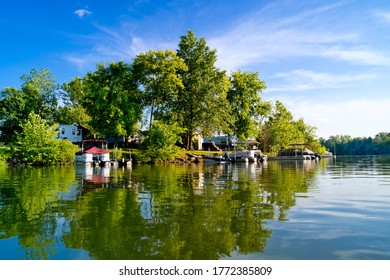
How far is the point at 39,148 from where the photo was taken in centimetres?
4194

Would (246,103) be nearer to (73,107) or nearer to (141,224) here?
(73,107)

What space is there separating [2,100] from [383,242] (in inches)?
3161

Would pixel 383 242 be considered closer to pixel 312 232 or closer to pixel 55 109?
pixel 312 232

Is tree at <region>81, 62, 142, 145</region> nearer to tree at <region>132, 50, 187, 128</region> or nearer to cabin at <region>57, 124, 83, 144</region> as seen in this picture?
tree at <region>132, 50, 187, 128</region>

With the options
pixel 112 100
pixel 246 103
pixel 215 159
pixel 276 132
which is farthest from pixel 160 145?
pixel 276 132

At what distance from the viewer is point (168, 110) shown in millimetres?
63719

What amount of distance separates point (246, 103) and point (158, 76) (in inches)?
991

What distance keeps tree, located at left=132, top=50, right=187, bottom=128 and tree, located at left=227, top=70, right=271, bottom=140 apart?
61.9ft

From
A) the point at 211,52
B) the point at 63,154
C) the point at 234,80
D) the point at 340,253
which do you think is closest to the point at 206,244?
the point at 340,253

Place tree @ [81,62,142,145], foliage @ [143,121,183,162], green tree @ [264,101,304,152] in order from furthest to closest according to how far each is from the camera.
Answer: green tree @ [264,101,304,152] < tree @ [81,62,142,145] < foliage @ [143,121,183,162]

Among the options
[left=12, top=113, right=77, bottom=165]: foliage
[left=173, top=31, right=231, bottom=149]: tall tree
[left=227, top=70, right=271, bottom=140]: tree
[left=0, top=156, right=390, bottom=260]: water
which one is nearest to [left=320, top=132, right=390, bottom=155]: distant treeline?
[left=227, top=70, right=271, bottom=140]: tree

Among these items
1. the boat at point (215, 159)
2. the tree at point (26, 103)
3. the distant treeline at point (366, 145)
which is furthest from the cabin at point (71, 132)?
the distant treeline at point (366, 145)

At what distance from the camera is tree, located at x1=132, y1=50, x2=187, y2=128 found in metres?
60.9

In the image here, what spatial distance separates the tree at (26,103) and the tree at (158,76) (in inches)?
1042
